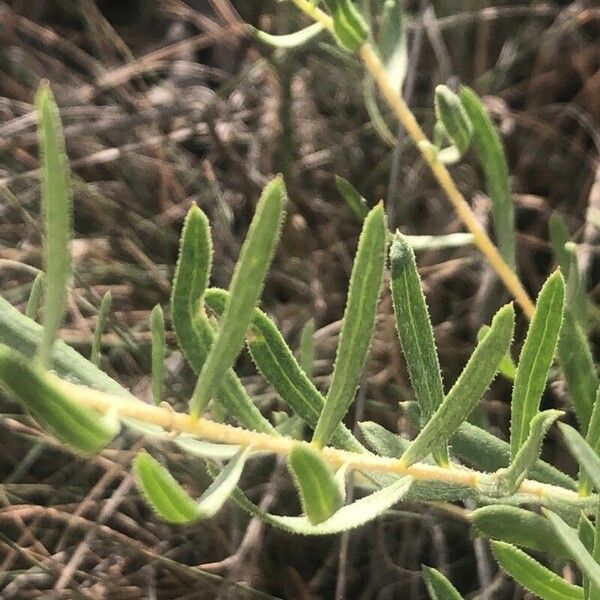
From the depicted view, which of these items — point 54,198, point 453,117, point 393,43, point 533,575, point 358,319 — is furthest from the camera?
point 393,43

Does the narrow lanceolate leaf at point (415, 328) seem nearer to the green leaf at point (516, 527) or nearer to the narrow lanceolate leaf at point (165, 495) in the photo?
the green leaf at point (516, 527)

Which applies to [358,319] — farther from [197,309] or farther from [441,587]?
[441,587]

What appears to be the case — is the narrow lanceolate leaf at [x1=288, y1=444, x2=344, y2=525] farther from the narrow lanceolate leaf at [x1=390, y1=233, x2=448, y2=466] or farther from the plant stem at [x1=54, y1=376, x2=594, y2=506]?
the narrow lanceolate leaf at [x1=390, y1=233, x2=448, y2=466]

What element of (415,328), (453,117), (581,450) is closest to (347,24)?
(453,117)

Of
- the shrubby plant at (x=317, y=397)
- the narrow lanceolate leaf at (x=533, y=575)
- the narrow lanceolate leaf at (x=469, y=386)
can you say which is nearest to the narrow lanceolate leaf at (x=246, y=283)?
the shrubby plant at (x=317, y=397)

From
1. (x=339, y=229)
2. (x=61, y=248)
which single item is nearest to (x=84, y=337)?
(x=339, y=229)

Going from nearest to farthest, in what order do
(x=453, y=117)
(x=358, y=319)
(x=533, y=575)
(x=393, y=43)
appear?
(x=358, y=319) < (x=533, y=575) < (x=453, y=117) < (x=393, y=43)

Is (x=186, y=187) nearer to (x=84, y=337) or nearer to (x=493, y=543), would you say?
(x=84, y=337)
